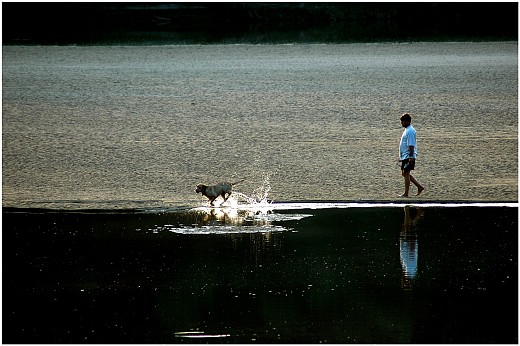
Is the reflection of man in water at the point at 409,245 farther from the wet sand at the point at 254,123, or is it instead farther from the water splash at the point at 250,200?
the water splash at the point at 250,200

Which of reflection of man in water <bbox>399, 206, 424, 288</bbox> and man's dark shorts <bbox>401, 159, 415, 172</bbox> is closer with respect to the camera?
reflection of man in water <bbox>399, 206, 424, 288</bbox>

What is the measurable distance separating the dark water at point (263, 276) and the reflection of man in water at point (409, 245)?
0.08ft

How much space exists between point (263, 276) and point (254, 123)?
419 inches

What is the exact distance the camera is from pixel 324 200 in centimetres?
1384

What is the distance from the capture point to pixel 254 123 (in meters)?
20.3

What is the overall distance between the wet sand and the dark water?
1.51 m

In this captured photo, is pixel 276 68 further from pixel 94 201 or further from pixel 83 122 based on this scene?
pixel 94 201

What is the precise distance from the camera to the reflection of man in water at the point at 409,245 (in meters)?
9.81

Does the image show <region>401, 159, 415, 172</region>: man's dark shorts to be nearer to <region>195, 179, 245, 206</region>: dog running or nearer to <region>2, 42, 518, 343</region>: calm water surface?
<region>2, 42, 518, 343</region>: calm water surface

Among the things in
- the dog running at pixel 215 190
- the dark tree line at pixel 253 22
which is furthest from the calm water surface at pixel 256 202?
the dark tree line at pixel 253 22

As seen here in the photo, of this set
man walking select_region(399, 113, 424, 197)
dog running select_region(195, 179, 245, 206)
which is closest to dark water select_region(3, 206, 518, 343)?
dog running select_region(195, 179, 245, 206)

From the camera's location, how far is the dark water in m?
8.20

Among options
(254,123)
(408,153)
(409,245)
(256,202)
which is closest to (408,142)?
(408,153)

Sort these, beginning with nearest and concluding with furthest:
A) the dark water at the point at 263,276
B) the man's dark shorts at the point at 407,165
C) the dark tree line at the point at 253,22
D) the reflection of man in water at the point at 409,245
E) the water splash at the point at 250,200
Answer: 1. the dark water at the point at 263,276
2. the reflection of man in water at the point at 409,245
3. the water splash at the point at 250,200
4. the man's dark shorts at the point at 407,165
5. the dark tree line at the point at 253,22
